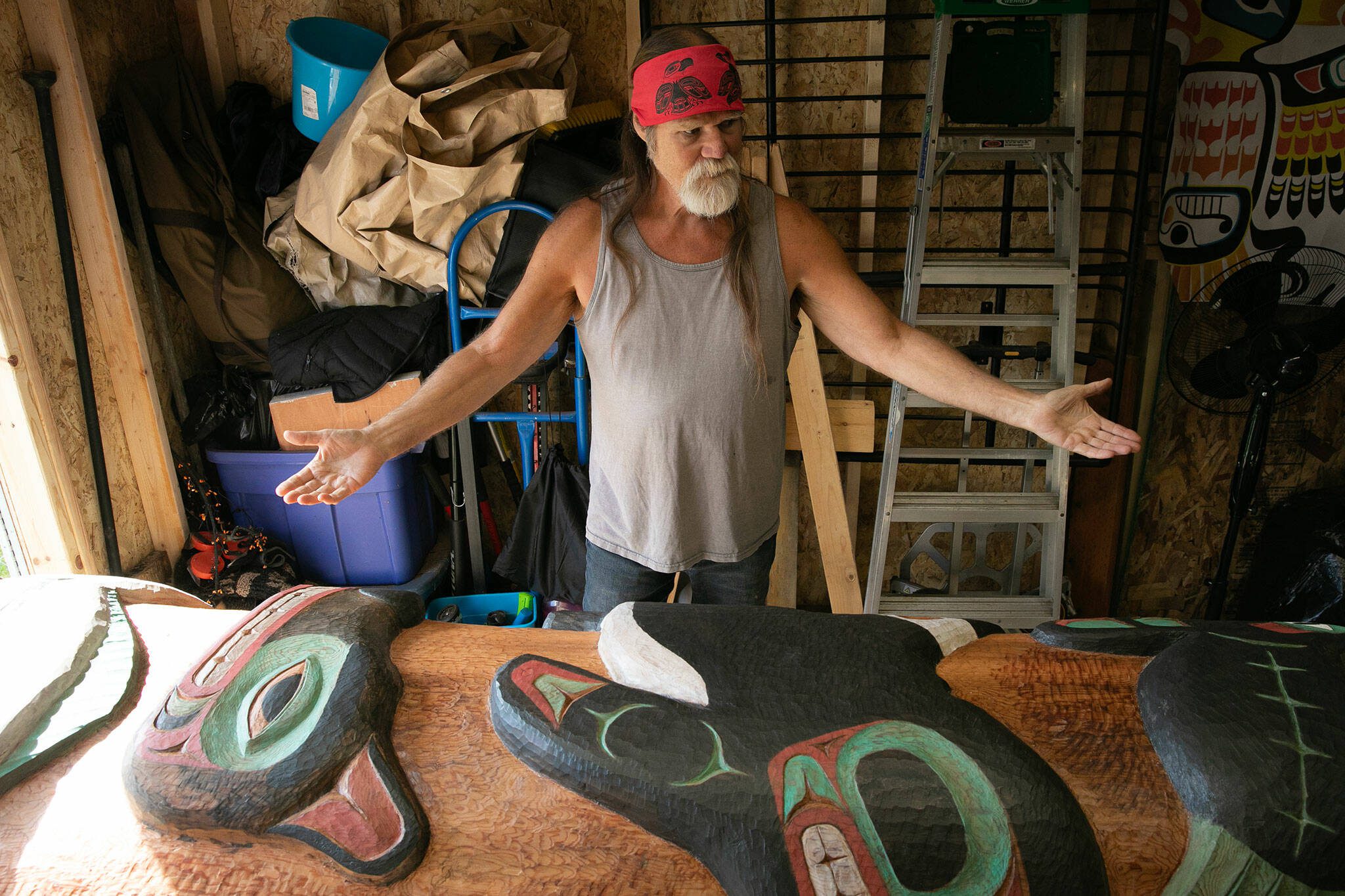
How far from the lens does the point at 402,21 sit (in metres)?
2.68

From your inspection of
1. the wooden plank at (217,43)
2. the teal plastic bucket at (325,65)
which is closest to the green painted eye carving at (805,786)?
the teal plastic bucket at (325,65)

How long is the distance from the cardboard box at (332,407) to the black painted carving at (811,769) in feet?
5.63

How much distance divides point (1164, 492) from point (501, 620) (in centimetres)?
241

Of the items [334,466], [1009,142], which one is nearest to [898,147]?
[1009,142]

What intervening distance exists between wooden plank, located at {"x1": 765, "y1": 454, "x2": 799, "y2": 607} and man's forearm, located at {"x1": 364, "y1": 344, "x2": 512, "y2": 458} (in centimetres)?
152

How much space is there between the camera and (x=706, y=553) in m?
1.68

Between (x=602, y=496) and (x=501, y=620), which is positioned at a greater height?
(x=602, y=496)

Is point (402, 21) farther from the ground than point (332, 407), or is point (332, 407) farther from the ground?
point (402, 21)

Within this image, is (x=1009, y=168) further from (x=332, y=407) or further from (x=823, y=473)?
(x=332, y=407)

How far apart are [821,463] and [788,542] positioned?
0.37m

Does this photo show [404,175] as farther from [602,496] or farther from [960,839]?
[960,839]

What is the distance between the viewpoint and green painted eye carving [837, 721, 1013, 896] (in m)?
0.86

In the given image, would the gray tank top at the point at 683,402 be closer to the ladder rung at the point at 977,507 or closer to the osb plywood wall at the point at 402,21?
the ladder rung at the point at 977,507

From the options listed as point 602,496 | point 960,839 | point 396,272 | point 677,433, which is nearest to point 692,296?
point 677,433
